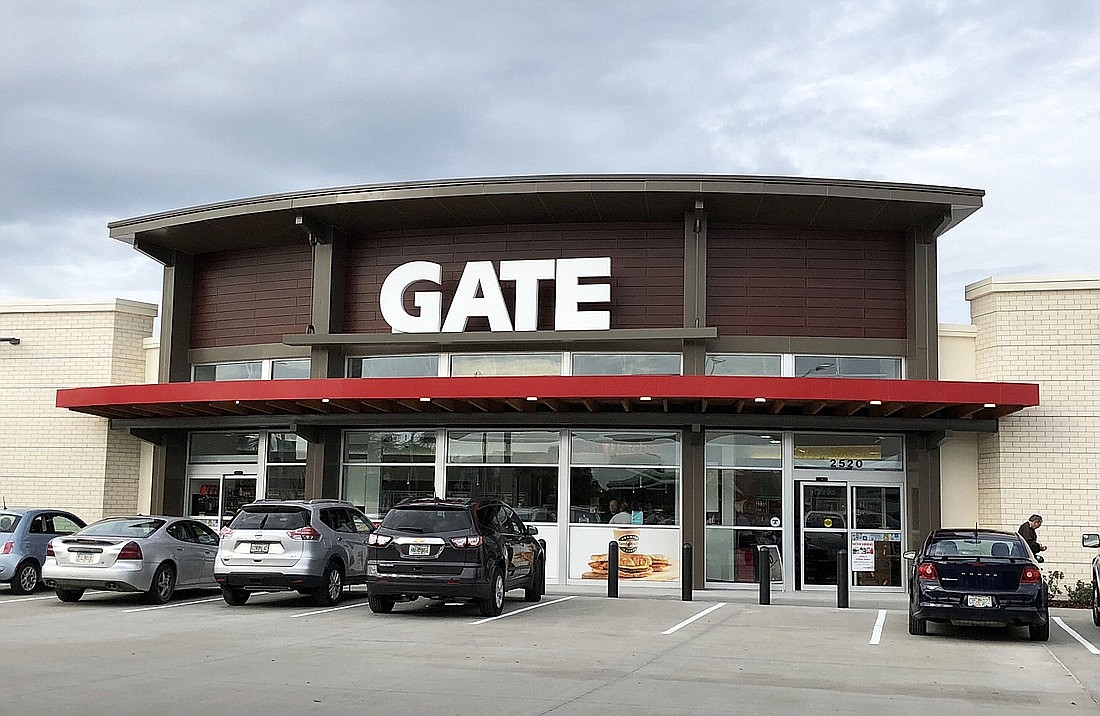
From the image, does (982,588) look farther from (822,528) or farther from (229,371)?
(229,371)

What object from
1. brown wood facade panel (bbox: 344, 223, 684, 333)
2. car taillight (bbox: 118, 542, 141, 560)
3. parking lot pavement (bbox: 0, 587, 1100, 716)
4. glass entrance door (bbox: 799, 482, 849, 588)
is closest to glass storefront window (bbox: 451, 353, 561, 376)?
brown wood facade panel (bbox: 344, 223, 684, 333)

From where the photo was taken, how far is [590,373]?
79.7ft

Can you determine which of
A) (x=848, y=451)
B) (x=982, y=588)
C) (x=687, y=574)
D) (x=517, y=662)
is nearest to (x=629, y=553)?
(x=687, y=574)

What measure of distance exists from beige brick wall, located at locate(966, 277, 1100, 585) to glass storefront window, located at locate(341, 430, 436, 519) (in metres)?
11.5

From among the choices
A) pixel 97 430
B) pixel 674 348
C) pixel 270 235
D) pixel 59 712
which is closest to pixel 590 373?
pixel 674 348

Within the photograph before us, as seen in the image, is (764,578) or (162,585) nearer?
(162,585)

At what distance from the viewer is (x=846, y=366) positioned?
24016 millimetres

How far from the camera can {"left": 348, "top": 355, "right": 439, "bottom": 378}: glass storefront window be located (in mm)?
25250

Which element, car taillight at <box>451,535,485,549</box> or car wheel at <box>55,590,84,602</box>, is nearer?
car taillight at <box>451,535,485,549</box>

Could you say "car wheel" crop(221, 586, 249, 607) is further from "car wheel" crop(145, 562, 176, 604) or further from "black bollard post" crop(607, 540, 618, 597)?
"black bollard post" crop(607, 540, 618, 597)

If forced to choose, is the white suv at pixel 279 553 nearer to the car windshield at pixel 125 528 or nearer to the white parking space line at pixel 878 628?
the car windshield at pixel 125 528

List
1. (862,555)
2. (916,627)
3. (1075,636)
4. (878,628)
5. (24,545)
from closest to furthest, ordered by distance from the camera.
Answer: (916,627), (1075,636), (878,628), (24,545), (862,555)

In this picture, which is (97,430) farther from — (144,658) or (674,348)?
(144,658)

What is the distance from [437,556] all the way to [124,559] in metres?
5.20
